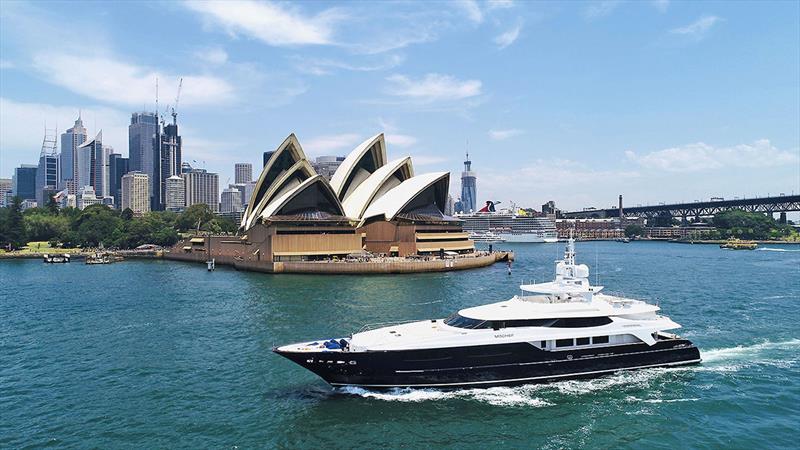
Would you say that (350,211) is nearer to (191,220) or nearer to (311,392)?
(311,392)

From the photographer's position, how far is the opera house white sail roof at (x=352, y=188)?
67938 mm

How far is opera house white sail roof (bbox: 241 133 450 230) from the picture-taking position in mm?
67938

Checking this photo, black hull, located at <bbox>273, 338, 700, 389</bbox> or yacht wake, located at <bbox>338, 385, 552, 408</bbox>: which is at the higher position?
black hull, located at <bbox>273, 338, 700, 389</bbox>

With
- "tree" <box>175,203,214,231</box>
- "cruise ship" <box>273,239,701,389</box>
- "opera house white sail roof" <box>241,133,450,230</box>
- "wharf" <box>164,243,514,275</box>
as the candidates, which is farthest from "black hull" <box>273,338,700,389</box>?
"tree" <box>175,203,214,231</box>

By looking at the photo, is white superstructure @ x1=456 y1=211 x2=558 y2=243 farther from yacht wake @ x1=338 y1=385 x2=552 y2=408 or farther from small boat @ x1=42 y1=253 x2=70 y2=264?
yacht wake @ x1=338 y1=385 x2=552 y2=408

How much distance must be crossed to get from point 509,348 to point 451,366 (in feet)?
7.41

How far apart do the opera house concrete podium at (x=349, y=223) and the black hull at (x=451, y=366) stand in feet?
132

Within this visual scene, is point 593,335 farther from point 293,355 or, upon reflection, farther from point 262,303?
point 262,303

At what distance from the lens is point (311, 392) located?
19328 mm

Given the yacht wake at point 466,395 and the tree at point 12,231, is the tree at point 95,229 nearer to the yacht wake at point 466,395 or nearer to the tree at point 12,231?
the tree at point 12,231

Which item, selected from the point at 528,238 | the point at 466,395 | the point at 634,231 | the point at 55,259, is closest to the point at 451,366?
the point at 466,395

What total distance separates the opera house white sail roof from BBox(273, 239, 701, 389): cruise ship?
157 ft

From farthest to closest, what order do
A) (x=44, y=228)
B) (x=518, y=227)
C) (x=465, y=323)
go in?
1. (x=518, y=227)
2. (x=44, y=228)
3. (x=465, y=323)

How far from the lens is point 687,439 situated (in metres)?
15.8
